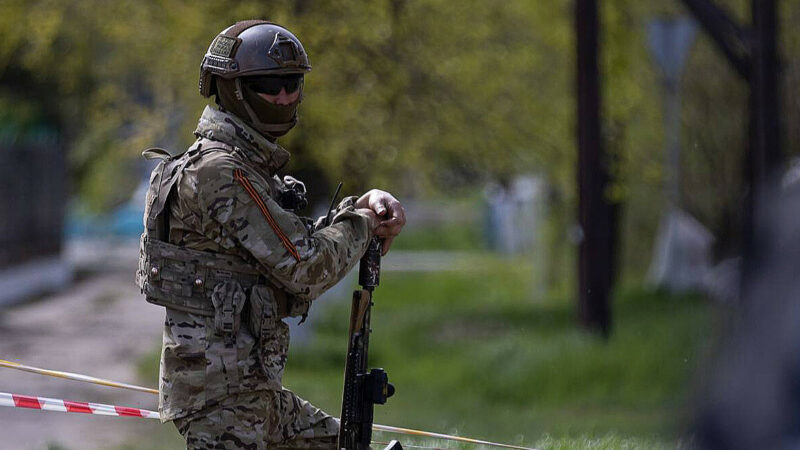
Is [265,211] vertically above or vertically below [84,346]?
above

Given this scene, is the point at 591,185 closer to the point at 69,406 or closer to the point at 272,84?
the point at 69,406

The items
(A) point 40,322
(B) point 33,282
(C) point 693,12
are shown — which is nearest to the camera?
(C) point 693,12

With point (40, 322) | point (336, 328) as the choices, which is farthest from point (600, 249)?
point (40, 322)

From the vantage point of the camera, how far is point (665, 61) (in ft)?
43.9

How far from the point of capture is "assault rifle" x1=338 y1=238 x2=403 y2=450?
4.39 metres

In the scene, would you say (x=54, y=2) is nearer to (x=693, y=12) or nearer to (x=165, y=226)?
(x=693, y=12)

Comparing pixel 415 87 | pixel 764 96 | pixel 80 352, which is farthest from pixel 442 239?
pixel 764 96

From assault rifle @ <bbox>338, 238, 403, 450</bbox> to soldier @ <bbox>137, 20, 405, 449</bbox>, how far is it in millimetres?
188

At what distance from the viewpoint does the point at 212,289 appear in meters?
4.13

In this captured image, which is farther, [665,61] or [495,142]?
[495,142]

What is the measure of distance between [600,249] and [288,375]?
9.99 feet

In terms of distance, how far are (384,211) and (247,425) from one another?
79 cm

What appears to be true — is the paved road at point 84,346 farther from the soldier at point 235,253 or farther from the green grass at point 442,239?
the green grass at point 442,239

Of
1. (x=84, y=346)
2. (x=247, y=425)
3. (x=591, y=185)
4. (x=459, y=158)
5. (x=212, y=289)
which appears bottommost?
(x=84, y=346)
